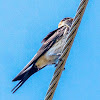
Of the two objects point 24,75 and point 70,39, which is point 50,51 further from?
point 70,39

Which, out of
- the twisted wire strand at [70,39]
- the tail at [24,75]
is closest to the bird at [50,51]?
the tail at [24,75]

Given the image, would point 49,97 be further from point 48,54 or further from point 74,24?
point 48,54

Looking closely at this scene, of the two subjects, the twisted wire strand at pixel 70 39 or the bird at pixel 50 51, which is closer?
the twisted wire strand at pixel 70 39

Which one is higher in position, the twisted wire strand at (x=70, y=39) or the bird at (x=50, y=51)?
the bird at (x=50, y=51)

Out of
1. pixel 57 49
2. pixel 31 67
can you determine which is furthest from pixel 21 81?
pixel 57 49

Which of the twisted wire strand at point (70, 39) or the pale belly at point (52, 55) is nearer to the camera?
the twisted wire strand at point (70, 39)

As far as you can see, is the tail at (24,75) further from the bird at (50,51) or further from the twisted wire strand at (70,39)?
the twisted wire strand at (70,39)

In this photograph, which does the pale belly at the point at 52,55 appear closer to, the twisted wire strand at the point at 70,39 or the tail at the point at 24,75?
the tail at the point at 24,75

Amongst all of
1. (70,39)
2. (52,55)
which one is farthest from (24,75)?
(70,39)
